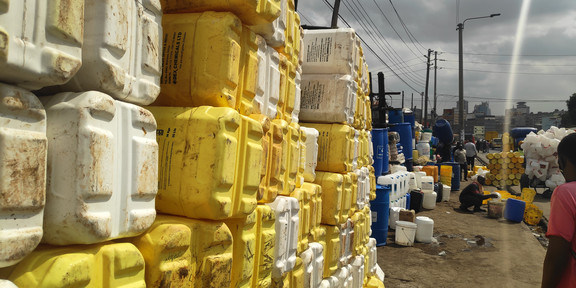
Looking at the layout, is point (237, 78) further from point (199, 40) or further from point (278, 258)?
point (278, 258)

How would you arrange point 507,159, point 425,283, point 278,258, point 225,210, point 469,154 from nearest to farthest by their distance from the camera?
point 225,210 < point 278,258 < point 425,283 < point 507,159 < point 469,154

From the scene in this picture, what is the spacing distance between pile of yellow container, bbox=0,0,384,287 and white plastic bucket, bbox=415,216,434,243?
18.0 ft

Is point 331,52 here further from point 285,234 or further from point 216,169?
point 216,169

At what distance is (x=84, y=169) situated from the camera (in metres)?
1.27

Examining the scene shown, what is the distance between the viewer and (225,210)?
73.6 inches

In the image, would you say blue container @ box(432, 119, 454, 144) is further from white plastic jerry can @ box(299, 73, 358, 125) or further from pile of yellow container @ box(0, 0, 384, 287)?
pile of yellow container @ box(0, 0, 384, 287)

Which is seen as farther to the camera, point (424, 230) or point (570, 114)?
point (570, 114)

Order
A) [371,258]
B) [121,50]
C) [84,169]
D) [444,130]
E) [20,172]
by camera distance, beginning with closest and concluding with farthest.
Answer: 1. [20,172]
2. [84,169]
3. [121,50]
4. [371,258]
5. [444,130]

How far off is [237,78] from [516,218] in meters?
10.4

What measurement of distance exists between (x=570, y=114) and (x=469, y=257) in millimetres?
46043

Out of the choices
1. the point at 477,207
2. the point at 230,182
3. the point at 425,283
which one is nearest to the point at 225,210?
the point at 230,182

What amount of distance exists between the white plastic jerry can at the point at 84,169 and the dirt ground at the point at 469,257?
17.1 ft

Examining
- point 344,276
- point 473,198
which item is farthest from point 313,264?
point 473,198

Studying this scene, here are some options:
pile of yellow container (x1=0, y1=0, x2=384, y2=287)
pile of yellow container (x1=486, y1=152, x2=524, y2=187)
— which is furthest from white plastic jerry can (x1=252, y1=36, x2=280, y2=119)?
pile of yellow container (x1=486, y1=152, x2=524, y2=187)
